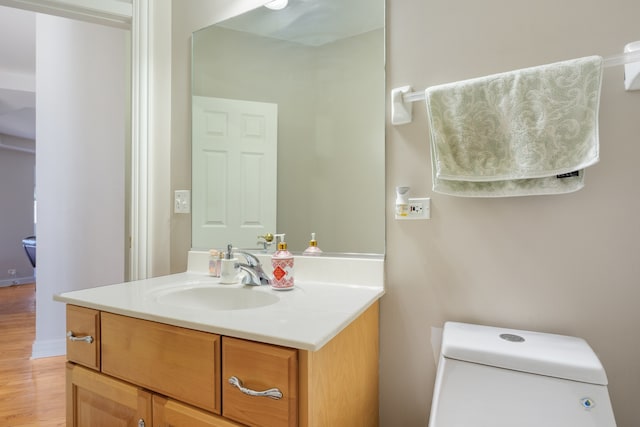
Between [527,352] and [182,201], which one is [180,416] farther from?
[182,201]

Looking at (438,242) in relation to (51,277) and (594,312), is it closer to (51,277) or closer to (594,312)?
(594,312)

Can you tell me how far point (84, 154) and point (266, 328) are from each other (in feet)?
8.61

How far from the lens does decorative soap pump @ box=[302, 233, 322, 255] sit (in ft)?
4.45

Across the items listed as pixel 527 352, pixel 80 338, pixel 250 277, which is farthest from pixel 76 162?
pixel 527 352

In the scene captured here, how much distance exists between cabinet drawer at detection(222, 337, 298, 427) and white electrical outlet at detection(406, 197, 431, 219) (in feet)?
2.10

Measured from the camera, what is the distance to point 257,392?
0.76 meters

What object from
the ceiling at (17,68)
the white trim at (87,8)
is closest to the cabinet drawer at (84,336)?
the white trim at (87,8)

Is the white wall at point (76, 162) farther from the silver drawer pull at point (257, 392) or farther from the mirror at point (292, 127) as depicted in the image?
the silver drawer pull at point (257, 392)

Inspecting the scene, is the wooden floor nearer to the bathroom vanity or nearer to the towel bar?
the bathroom vanity

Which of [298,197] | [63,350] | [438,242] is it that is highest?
[298,197]

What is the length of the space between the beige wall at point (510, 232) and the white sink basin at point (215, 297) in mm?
467

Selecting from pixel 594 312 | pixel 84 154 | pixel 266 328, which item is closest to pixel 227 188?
pixel 266 328

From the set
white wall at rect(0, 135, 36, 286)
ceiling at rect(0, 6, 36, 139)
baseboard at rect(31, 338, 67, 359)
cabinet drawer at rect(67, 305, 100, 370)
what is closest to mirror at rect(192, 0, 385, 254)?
cabinet drawer at rect(67, 305, 100, 370)

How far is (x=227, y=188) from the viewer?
1.63 metres
